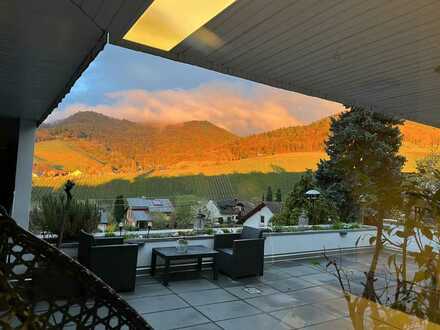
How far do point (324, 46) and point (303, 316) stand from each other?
2.67m

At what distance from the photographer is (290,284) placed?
4574 millimetres

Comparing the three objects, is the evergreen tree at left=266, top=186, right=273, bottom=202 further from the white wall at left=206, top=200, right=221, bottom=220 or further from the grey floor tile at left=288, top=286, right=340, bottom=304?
the grey floor tile at left=288, top=286, right=340, bottom=304

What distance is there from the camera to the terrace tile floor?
3.22 meters

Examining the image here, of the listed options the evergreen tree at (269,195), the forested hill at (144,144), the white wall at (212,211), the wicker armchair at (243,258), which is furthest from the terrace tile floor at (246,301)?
the forested hill at (144,144)

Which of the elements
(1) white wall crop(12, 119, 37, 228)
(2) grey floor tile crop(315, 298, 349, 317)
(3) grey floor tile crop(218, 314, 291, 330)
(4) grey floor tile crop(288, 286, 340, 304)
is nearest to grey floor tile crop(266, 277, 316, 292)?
(4) grey floor tile crop(288, 286, 340, 304)

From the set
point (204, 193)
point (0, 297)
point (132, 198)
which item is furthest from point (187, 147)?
point (0, 297)

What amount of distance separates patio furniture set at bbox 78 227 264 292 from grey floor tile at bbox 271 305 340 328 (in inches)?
49.2

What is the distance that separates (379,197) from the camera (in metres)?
1.24

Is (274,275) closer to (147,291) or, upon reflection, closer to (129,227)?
(147,291)

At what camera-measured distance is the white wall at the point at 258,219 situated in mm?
6034

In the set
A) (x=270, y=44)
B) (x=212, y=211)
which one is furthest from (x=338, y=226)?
(x=270, y=44)

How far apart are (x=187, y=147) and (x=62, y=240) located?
2.23 meters

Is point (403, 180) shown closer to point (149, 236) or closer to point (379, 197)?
point (379, 197)

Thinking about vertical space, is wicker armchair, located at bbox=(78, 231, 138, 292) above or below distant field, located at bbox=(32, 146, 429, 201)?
below
